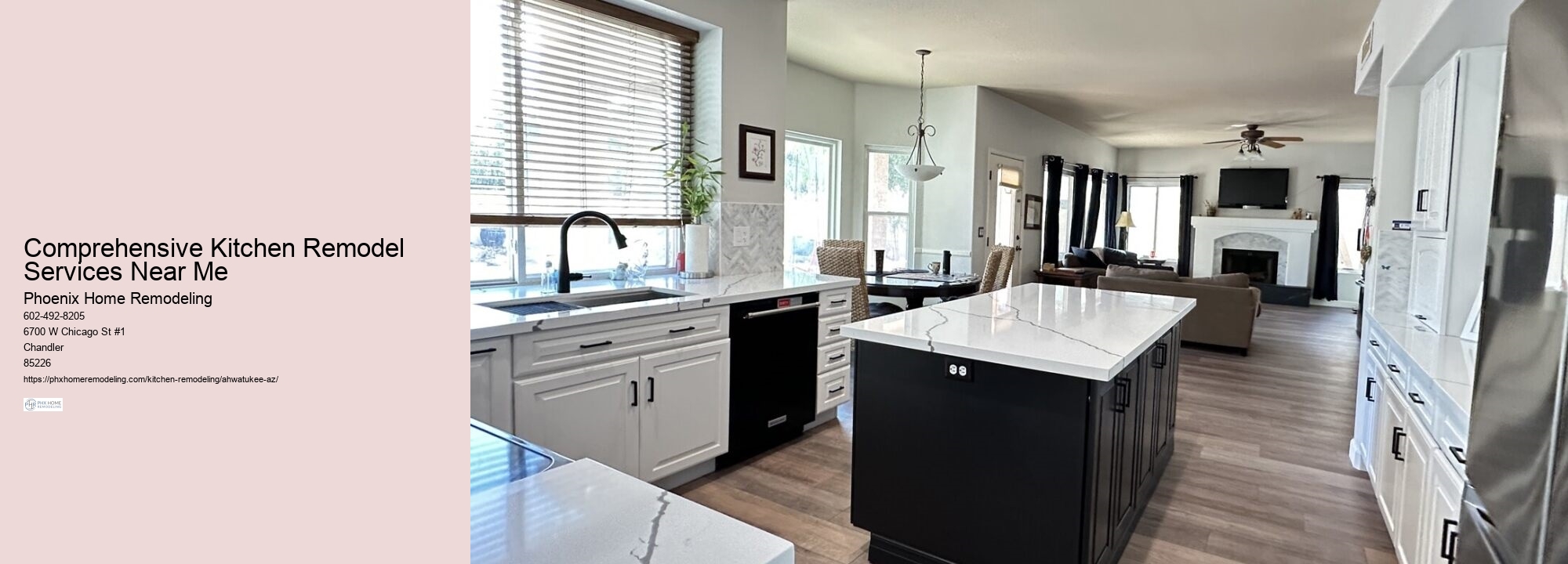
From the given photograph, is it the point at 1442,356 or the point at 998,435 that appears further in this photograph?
the point at 1442,356

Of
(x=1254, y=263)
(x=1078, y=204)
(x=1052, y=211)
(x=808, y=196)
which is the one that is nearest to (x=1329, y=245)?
(x=1254, y=263)

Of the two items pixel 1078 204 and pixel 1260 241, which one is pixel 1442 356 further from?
pixel 1260 241

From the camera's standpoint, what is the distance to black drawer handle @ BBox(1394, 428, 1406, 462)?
2350mm

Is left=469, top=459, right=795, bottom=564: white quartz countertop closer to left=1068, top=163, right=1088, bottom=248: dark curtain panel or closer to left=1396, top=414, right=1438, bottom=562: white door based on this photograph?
left=1396, top=414, right=1438, bottom=562: white door

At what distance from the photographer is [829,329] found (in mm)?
3625

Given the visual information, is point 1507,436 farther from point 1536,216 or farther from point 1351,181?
point 1351,181

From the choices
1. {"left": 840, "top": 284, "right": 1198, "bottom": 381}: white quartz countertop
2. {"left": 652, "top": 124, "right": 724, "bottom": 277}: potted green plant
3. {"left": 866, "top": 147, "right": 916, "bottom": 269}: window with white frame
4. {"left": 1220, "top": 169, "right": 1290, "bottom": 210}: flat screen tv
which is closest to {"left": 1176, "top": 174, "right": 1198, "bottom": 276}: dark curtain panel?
{"left": 1220, "top": 169, "right": 1290, "bottom": 210}: flat screen tv

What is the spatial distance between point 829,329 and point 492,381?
179 centimetres

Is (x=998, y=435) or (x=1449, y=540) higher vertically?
(x=998, y=435)

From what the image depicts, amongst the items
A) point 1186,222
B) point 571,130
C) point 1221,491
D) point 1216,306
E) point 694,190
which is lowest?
point 1221,491

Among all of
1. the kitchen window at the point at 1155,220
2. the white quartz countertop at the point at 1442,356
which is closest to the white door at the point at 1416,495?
the white quartz countertop at the point at 1442,356

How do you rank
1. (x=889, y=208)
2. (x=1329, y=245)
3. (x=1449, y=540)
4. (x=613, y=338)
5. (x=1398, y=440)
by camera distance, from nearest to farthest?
(x=1449, y=540) < (x=1398, y=440) < (x=613, y=338) < (x=889, y=208) < (x=1329, y=245)
